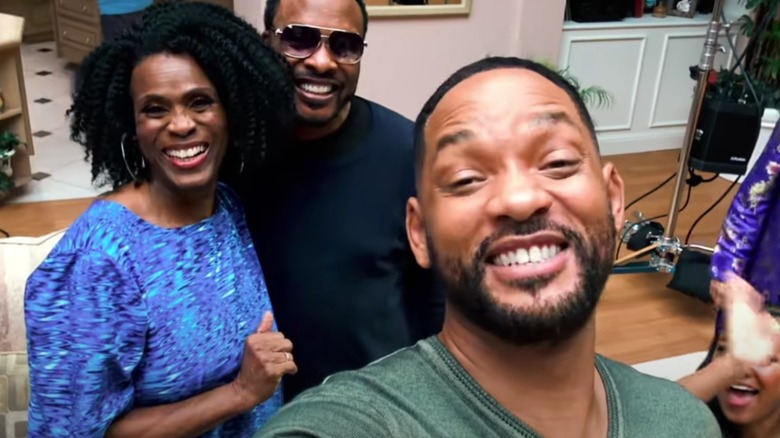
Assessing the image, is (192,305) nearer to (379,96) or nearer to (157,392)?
(157,392)

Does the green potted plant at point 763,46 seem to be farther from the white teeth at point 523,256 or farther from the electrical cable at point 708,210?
the white teeth at point 523,256

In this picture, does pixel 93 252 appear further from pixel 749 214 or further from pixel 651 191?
pixel 651 191

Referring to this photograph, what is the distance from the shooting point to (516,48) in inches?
179

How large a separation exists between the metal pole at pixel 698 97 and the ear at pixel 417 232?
8.62 feet

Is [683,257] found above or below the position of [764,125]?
below

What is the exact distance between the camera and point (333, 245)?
1.43m

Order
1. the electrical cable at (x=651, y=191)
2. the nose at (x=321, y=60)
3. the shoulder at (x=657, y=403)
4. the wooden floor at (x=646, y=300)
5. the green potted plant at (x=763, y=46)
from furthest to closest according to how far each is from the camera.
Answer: the green potted plant at (x=763, y=46), the electrical cable at (x=651, y=191), the wooden floor at (x=646, y=300), the nose at (x=321, y=60), the shoulder at (x=657, y=403)

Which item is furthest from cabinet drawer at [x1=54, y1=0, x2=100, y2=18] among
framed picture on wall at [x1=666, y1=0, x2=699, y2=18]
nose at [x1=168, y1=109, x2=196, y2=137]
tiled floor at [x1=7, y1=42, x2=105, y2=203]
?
nose at [x1=168, y1=109, x2=196, y2=137]

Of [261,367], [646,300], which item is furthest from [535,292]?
[646,300]

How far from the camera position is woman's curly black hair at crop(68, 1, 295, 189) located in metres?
1.23

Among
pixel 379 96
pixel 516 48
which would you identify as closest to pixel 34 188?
pixel 379 96

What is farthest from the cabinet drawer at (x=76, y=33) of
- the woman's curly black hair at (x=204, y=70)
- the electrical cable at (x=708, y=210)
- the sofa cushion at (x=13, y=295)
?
the woman's curly black hair at (x=204, y=70)

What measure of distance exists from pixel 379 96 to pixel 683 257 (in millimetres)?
1921

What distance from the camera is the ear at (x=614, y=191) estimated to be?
1.00m
